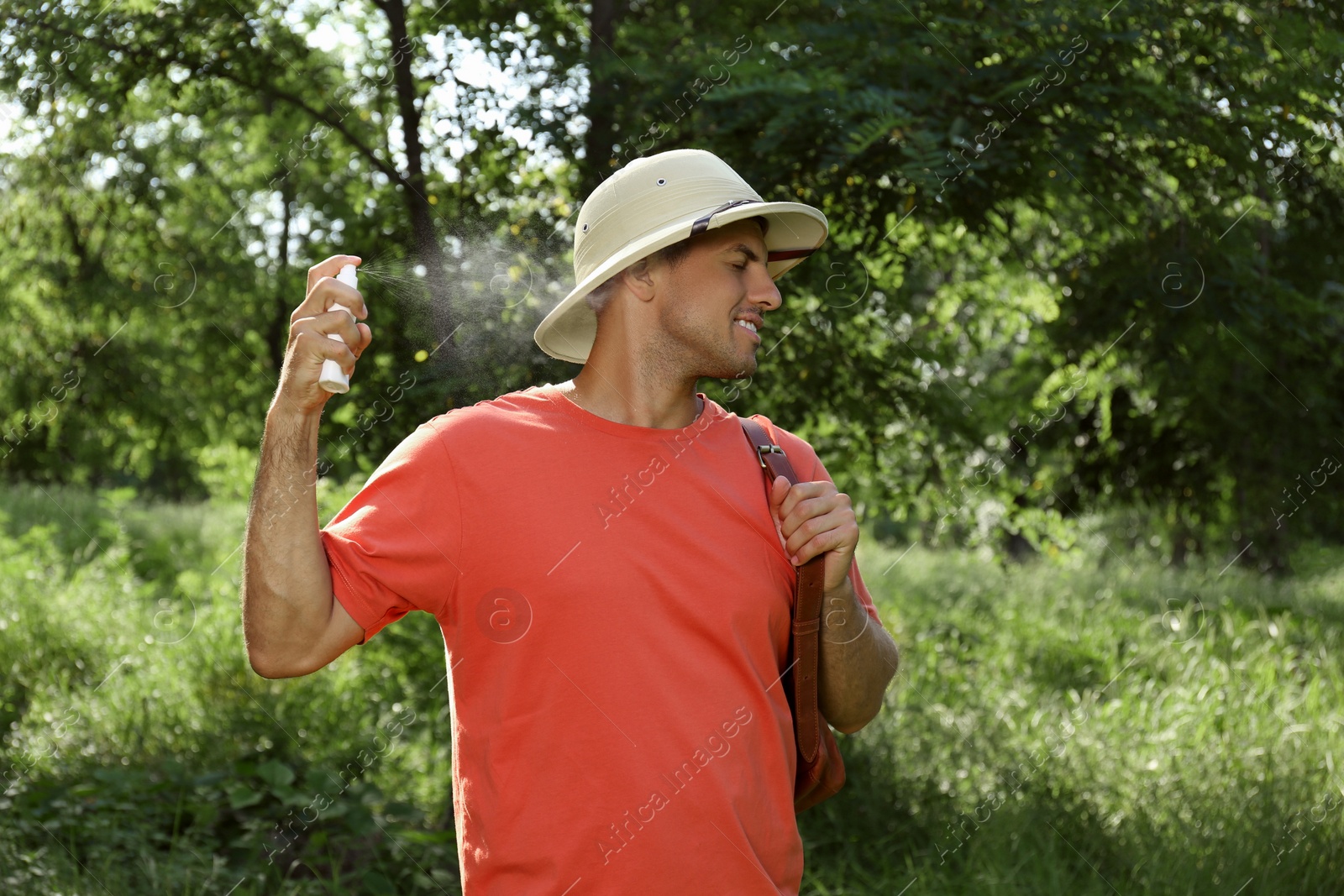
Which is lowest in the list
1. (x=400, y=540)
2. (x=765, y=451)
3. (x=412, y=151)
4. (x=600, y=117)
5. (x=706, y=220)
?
(x=400, y=540)

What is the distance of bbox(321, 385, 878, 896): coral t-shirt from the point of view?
1939 mm

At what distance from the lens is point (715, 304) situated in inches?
94.4

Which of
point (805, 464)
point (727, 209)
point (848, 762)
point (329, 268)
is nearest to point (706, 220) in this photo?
point (727, 209)

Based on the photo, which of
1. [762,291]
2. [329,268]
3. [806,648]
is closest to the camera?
[329,268]

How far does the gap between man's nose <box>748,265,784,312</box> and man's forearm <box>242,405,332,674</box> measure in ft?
3.21

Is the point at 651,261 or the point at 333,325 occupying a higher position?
the point at 651,261

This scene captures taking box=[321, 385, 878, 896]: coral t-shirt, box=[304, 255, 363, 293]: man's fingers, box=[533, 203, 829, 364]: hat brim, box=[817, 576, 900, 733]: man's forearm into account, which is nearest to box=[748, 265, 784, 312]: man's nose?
box=[533, 203, 829, 364]: hat brim

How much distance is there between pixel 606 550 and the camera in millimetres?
2061

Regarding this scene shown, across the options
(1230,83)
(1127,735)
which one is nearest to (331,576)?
(1230,83)

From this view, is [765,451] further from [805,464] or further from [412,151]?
[412,151]

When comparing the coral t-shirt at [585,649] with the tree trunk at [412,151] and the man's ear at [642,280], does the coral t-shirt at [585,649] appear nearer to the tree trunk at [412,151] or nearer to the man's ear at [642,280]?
the man's ear at [642,280]

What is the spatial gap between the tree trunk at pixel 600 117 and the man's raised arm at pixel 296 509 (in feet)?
9.86

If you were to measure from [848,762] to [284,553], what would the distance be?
3.95 metres

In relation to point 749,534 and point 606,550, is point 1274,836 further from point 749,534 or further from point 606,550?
point 606,550
